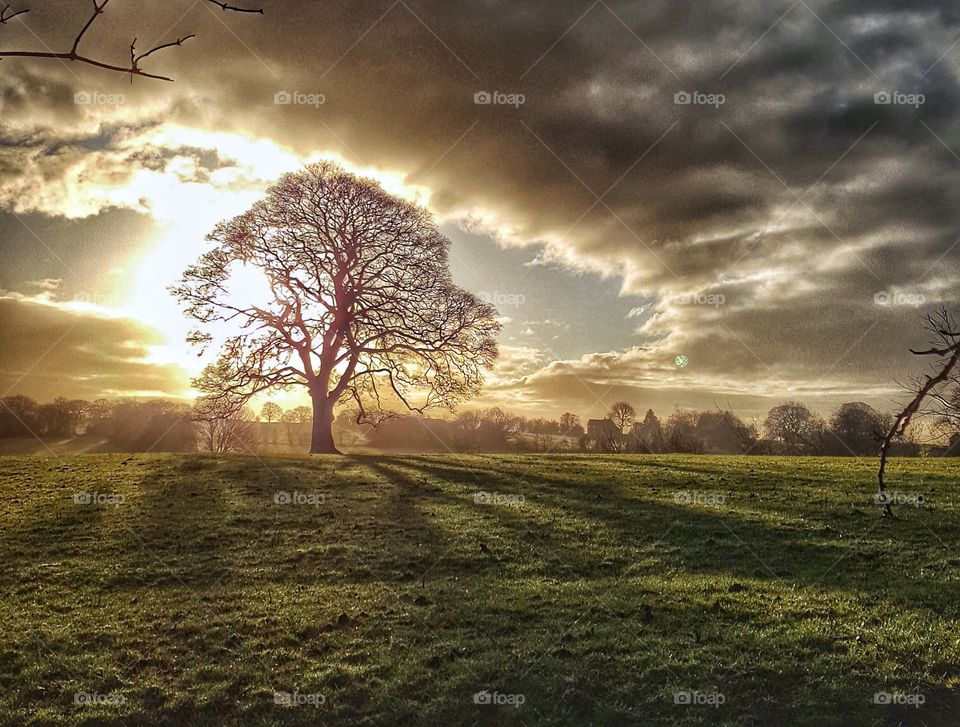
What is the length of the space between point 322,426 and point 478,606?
28.0m

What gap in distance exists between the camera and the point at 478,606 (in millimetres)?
12422

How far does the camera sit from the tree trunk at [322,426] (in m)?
38.3

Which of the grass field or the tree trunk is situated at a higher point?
the tree trunk

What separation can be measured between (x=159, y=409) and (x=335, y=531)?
69296 millimetres

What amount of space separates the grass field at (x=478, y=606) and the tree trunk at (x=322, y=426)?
48.1 ft

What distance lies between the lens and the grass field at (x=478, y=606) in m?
9.20

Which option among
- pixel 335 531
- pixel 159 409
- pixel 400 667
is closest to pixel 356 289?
pixel 335 531

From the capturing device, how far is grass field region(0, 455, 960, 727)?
920cm

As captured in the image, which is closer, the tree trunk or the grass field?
the grass field

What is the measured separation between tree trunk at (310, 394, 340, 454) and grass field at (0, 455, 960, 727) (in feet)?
48.1

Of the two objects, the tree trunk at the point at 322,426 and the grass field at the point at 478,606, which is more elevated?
the tree trunk at the point at 322,426

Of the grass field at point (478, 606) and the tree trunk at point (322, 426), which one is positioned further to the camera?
the tree trunk at point (322, 426)

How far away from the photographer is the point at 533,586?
531 inches

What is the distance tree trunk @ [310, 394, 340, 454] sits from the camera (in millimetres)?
38312
